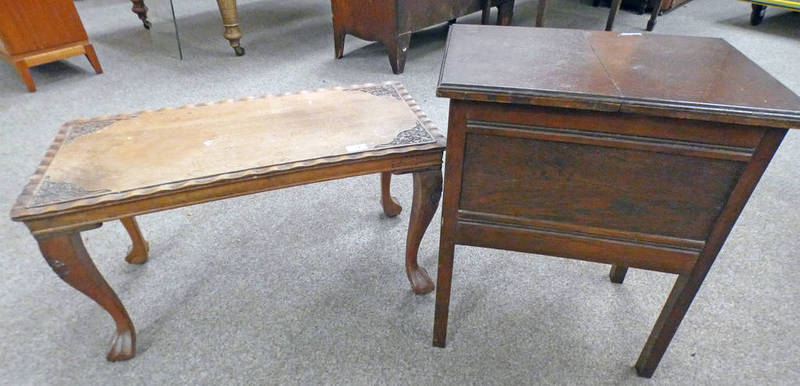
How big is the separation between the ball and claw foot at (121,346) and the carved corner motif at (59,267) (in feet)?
0.80

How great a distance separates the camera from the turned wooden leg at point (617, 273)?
1420 millimetres

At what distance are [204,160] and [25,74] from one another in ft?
7.26

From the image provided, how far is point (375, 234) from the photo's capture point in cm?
165

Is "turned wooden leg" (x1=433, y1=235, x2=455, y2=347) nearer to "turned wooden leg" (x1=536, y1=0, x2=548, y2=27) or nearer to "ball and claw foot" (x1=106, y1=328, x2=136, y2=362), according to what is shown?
"ball and claw foot" (x1=106, y1=328, x2=136, y2=362)

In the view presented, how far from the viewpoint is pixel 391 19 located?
268cm

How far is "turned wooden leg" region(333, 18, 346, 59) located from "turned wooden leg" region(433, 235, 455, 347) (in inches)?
85.9

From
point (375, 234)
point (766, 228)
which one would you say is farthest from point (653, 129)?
point (766, 228)

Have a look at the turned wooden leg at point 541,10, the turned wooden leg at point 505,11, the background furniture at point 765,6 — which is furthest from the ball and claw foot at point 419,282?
the background furniture at point 765,6

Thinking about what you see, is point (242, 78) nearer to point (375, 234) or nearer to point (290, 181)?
point (375, 234)

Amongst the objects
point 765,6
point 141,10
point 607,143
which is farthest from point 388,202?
point 765,6

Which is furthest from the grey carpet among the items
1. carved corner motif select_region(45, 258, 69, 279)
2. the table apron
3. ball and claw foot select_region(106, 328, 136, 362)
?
the table apron

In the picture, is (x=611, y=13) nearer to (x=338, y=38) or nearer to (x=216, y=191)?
(x=338, y=38)

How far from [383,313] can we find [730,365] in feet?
3.04

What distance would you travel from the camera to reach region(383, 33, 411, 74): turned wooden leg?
9.00ft
